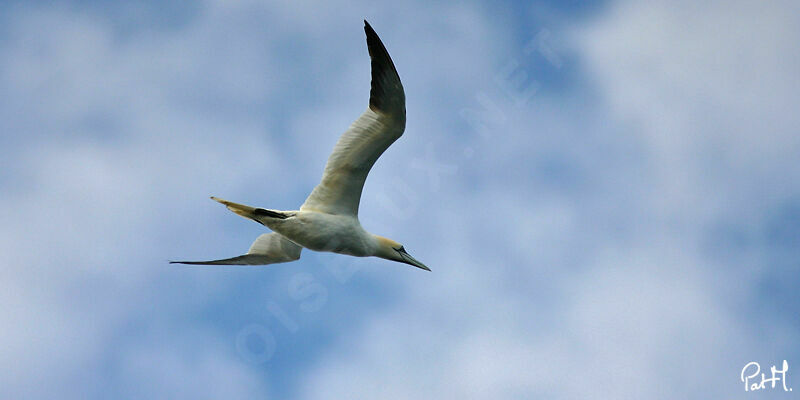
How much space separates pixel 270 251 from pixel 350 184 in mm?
2792

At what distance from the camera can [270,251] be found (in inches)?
773

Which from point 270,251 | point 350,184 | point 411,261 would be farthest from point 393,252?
point 270,251

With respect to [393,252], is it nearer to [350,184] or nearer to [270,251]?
[350,184]

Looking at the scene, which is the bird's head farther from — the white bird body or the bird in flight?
the white bird body

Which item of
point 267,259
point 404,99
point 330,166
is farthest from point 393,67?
point 267,259

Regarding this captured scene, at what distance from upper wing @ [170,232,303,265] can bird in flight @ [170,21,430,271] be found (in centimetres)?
97

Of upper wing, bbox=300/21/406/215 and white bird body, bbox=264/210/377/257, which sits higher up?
upper wing, bbox=300/21/406/215

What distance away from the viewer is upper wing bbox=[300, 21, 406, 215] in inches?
667

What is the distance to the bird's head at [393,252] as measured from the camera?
19047 mm

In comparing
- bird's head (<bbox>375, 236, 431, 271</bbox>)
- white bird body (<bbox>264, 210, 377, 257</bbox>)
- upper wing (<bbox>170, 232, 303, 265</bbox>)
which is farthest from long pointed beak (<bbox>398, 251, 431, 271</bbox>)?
upper wing (<bbox>170, 232, 303, 265</bbox>)

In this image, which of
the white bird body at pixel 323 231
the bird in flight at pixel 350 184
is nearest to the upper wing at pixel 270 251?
the bird in flight at pixel 350 184

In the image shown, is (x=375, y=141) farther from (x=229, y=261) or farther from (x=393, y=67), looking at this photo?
(x=229, y=261)

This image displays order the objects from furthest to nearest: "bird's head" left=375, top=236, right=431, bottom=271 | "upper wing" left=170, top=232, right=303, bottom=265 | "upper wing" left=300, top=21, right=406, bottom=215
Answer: "upper wing" left=170, top=232, right=303, bottom=265
"bird's head" left=375, top=236, right=431, bottom=271
"upper wing" left=300, top=21, right=406, bottom=215

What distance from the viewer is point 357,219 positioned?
1848 cm
